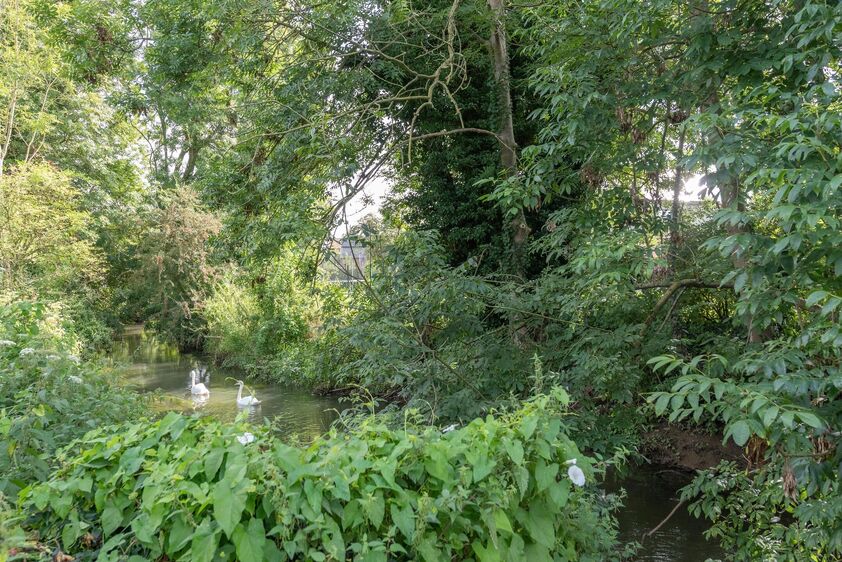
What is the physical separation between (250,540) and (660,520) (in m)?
5.68

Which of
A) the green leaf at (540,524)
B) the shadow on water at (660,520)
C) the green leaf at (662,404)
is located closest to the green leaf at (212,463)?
the green leaf at (540,524)

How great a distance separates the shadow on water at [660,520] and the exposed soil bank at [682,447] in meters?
0.16

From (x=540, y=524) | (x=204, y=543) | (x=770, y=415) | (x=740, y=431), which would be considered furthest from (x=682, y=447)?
(x=204, y=543)

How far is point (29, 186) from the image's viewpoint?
1312cm

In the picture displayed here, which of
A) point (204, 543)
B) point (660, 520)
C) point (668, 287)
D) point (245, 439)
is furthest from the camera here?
point (660, 520)

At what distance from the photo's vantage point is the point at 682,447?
26.4 ft

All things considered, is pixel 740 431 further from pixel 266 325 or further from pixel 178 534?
pixel 266 325

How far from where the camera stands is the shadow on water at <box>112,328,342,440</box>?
10571mm

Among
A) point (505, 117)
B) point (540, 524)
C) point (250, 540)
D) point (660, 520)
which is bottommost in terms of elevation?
point (660, 520)

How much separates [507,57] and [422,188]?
85.4 inches

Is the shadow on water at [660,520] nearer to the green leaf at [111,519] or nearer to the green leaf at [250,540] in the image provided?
the green leaf at [250,540]

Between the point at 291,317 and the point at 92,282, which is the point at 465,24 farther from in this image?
the point at 92,282

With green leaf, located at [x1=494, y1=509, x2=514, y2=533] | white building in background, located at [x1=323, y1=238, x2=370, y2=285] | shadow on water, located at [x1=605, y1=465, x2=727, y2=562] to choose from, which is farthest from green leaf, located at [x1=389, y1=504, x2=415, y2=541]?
white building in background, located at [x1=323, y1=238, x2=370, y2=285]

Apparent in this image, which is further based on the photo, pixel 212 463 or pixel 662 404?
pixel 662 404
